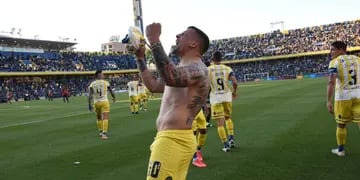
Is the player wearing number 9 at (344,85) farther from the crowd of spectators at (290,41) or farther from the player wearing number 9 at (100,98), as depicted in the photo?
the crowd of spectators at (290,41)

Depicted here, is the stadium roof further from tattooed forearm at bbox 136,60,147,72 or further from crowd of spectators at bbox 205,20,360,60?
tattooed forearm at bbox 136,60,147,72

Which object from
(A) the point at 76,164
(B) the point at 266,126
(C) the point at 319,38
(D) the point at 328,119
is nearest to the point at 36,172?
(A) the point at 76,164

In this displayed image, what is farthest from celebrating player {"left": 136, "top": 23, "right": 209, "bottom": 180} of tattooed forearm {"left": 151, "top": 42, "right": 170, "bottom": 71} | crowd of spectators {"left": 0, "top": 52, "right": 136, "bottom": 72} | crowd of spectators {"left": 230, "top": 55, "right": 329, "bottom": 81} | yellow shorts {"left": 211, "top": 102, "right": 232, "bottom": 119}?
crowd of spectators {"left": 230, "top": 55, "right": 329, "bottom": 81}

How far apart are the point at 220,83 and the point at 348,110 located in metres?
3.14

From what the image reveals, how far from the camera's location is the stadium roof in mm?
76125

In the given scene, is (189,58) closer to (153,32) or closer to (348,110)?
(153,32)

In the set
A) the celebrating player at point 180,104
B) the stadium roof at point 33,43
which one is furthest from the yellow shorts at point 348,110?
the stadium roof at point 33,43

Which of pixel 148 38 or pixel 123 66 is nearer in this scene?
pixel 148 38

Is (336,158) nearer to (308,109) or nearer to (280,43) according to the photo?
(308,109)

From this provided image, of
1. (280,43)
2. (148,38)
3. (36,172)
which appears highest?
(280,43)

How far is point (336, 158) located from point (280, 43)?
79281 mm

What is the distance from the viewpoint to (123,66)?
8494cm

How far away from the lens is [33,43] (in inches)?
3241

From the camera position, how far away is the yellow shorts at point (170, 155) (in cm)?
373
